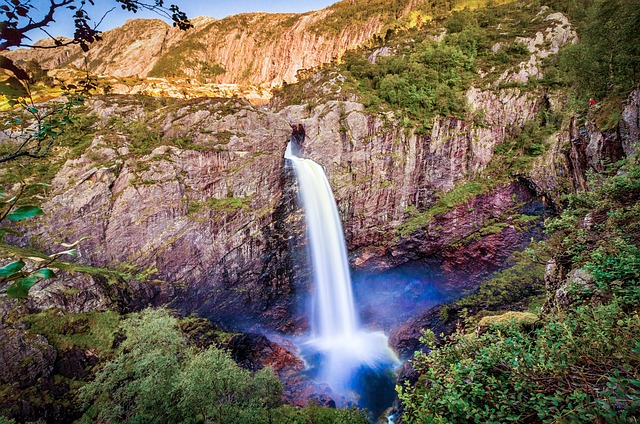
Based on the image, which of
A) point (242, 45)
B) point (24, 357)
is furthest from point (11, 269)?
point (242, 45)

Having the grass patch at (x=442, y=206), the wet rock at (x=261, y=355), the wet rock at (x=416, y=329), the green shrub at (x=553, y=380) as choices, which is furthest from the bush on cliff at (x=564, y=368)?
the grass patch at (x=442, y=206)

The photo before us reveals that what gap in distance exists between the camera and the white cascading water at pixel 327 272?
61.2 feet

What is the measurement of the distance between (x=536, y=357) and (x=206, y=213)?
1587 centimetres

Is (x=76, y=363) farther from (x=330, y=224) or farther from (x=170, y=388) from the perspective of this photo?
(x=330, y=224)

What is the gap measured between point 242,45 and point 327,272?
142ft

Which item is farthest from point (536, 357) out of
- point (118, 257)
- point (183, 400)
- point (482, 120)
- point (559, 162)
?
point (482, 120)

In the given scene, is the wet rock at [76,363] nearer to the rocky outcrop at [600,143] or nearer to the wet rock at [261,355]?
the wet rock at [261,355]

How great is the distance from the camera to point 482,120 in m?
21.6

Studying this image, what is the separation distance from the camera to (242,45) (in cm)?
4666

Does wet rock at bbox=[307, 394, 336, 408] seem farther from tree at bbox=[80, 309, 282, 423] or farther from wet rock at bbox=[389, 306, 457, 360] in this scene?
wet rock at bbox=[389, 306, 457, 360]

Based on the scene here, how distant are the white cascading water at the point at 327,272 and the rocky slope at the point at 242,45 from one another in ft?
88.5

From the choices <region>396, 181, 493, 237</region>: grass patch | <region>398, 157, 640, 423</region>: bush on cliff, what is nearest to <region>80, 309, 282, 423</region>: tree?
<region>398, 157, 640, 423</region>: bush on cliff

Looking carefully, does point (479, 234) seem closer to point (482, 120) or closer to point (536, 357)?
point (482, 120)

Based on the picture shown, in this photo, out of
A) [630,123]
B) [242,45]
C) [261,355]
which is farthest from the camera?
[242,45]
